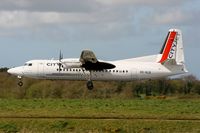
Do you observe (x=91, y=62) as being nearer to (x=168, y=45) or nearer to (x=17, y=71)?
(x=17, y=71)

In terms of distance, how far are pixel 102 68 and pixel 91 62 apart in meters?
1.87

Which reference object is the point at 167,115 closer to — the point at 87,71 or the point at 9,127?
the point at 9,127

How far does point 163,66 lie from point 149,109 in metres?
18.7

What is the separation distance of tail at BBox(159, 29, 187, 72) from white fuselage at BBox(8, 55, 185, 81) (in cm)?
94

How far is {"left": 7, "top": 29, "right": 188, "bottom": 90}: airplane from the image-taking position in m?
55.7

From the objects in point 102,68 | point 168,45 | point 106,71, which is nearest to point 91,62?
point 102,68

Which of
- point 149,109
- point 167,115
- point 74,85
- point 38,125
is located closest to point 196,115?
point 167,115

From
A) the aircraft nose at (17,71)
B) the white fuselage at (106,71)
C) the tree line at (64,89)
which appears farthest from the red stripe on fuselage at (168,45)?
the aircraft nose at (17,71)

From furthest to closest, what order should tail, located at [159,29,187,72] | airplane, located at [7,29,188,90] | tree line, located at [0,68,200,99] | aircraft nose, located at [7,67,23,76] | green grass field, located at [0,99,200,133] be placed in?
tree line, located at [0,68,200,99]
tail, located at [159,29,187,72]
aircraft nose, located at [7,67,23,76]
airplane, located at [7,29,188,90]
green grass field, located at [0,99,200,133]

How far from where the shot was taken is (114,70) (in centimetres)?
5762

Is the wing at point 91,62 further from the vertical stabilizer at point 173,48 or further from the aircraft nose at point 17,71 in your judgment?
the aircraft nose at point 17,71

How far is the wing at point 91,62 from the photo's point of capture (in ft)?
178

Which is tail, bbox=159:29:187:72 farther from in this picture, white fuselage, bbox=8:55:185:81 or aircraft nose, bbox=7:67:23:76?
aircraft nose, bbox=7:67:23:76

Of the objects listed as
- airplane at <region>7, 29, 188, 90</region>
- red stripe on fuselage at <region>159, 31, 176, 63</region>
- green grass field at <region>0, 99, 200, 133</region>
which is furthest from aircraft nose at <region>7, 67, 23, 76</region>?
green grass field at <region>0, 99, 200, 133</region>
